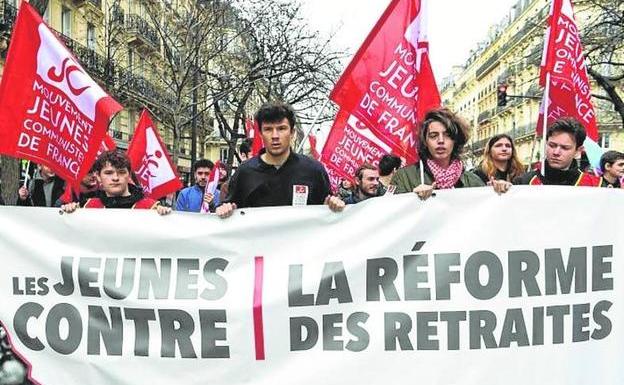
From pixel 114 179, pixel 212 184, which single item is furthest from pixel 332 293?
pixel 212 184

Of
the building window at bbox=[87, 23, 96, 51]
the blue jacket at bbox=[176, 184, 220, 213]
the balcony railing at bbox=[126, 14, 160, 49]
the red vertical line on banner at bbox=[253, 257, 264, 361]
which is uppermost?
the balcony railing at bbox=[126, 14, 160, 49]

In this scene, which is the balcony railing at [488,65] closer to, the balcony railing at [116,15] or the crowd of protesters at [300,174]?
the balcony railing at [116,15]

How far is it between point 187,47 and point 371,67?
17962mm

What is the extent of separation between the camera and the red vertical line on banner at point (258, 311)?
3.62 meters

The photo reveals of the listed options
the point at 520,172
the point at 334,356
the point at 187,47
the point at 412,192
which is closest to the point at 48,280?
the point at 334,356

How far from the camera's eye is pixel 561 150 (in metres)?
4.30

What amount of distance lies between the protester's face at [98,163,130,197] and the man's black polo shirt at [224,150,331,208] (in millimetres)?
633

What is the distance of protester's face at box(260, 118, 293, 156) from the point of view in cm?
414

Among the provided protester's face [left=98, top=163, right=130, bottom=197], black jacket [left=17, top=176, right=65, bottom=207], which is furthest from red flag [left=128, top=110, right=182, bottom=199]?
protester's face [left=98, top=163, right=130, bottom=197]

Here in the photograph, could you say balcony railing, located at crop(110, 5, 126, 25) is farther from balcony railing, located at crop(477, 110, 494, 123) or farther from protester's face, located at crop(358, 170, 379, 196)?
balcony railing, located at crop(477, 110, 494, 123)

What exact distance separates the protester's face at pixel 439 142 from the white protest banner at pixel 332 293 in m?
0.37

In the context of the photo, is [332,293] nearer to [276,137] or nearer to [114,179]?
[276,137]

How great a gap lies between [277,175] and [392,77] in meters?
1.02

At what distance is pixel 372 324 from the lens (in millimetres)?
3596
